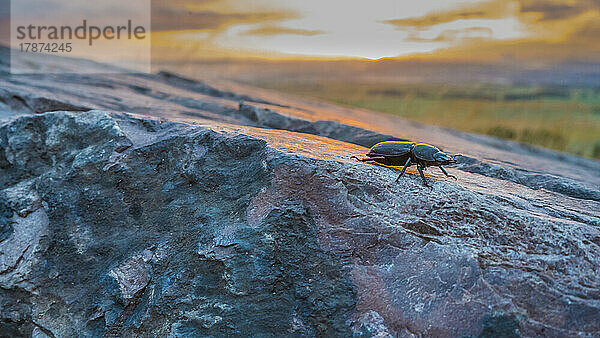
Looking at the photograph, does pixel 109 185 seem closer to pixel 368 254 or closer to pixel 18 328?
pixel 18 328

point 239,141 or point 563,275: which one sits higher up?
point 239,141

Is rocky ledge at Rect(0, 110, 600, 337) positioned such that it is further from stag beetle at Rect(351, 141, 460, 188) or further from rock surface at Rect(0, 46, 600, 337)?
stag beetle at Rect(351, 141, 460, 188)

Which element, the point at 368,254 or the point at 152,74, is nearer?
the point at 368,254

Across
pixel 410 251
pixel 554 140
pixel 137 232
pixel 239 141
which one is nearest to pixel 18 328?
pixel 137 232

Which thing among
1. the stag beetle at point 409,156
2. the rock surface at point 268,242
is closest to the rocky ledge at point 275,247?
the rock surface at point 268,242

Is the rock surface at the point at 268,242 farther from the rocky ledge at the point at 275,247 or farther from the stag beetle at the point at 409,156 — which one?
the stag beetle at the point at 409,156

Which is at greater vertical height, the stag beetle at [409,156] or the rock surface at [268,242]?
the stag beetle at [409,156]
